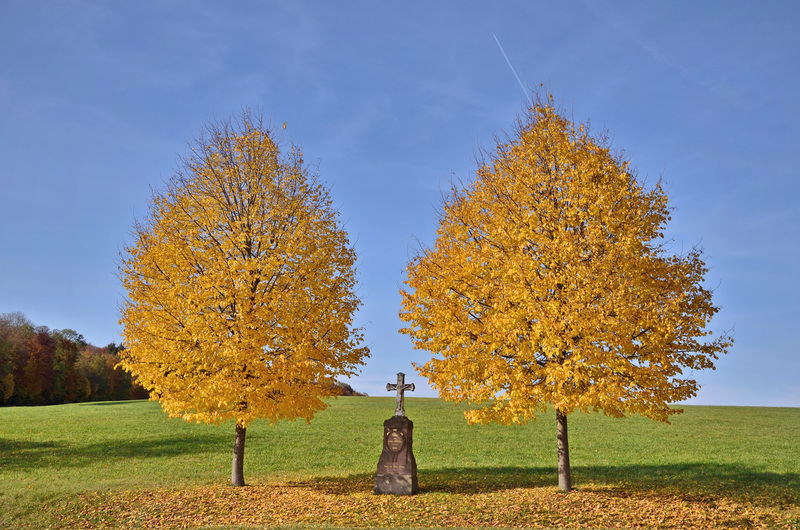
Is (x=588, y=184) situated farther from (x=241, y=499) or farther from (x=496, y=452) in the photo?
(x=496, y=452)

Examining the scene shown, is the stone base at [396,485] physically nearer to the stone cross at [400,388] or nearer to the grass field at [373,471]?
the grass field at [373,471]

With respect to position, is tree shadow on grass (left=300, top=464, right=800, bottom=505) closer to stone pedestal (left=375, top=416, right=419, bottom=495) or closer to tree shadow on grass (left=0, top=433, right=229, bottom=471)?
Answer: stone pedestal (left=375, top=416, right=419, bottom=495)

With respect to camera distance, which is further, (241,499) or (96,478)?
(96,478)

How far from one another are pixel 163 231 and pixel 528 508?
1310cm

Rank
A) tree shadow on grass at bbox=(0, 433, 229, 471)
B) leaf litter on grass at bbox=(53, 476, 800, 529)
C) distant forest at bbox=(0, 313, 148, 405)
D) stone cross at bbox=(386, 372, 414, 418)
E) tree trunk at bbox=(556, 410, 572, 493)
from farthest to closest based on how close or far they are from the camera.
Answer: distant forest at bbox=(0, 313, 148, 405), tree shadow on grass at bbox=(0, 433, 229, 471), stone cross at bbox=(386, 372, 414, 418), tree trunk at bbox=(556, 410, 572, 493), leaf litter on grass at bbox=(53, 476, 800, 529)

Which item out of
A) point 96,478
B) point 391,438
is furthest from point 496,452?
point 96,478

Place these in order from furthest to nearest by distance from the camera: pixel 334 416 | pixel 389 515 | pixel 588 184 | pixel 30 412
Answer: pixel 30 412
pixel 334 416
pixel 588 184
pixel 389 515

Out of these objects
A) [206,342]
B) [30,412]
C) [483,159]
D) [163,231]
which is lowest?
[30,412]

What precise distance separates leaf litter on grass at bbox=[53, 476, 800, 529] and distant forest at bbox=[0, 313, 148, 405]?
5068 centimetres

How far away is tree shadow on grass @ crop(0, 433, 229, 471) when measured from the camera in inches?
948

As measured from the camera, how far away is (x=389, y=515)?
1398cm

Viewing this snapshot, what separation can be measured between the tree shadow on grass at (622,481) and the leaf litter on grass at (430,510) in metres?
0.54

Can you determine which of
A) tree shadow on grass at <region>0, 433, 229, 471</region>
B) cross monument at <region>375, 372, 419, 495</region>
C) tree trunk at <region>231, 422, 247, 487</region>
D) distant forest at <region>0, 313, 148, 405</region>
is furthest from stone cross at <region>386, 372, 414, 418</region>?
distant forest at <region>0, 313, 148, 405</region>

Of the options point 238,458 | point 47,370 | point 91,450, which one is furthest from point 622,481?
point 47,370
